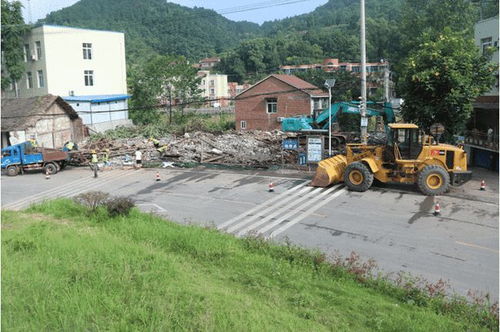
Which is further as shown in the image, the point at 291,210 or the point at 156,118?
the point at 156,118

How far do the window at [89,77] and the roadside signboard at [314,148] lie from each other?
30.8 metres

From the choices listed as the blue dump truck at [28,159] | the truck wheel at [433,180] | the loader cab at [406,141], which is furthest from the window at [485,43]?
the blue dump truck at [28,159]

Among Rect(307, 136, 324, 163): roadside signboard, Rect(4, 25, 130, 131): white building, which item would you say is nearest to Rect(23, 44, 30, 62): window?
Rect(4, 25, 130, 131): white building

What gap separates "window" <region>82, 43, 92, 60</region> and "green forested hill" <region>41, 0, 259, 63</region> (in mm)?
43774

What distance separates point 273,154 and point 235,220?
1379cm

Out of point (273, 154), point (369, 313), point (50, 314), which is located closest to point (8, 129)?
point (273, 154)

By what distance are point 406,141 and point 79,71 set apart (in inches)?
1440

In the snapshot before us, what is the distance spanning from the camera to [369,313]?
28.3ft

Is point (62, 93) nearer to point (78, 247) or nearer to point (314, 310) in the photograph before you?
point (78, 247)

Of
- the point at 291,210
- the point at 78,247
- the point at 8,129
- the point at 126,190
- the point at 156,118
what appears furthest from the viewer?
the point at 156,118

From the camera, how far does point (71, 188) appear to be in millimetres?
23797

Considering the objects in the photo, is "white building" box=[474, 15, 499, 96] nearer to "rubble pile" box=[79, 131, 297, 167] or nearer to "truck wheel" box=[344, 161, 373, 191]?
"truck wheel" box=[344, 161, 373, 191]

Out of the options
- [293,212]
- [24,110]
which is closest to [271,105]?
[24,110]

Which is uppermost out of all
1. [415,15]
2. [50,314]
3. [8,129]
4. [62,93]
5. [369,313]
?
[415,15]
